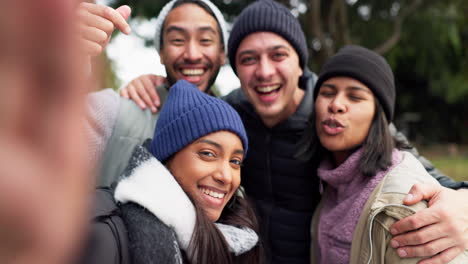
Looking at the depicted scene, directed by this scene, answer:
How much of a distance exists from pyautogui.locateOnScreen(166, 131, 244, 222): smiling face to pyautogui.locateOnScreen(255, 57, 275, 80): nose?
799mm

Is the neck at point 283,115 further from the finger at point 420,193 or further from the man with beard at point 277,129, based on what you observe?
the finger at point 420,193

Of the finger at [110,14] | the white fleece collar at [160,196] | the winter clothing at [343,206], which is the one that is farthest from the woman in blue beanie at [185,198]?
the finger at [110,14]

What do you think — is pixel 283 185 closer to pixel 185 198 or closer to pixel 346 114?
pixel 346 114

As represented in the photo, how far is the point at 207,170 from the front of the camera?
202 centimetres

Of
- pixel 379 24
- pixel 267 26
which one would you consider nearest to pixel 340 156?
pixel 267 26

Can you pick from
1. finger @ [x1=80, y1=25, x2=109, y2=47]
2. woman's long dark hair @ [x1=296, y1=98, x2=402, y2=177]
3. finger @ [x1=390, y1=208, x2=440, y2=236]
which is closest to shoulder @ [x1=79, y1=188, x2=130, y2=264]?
finger @ [x1=80, y1=25, x2=109, y2=47]

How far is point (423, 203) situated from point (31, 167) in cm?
196

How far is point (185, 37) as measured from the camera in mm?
2850

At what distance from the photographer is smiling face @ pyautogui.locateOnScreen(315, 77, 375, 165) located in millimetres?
2293

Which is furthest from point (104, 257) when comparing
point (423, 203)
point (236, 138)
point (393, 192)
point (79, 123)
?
point (423, 203)

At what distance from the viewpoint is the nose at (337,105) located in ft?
7.48

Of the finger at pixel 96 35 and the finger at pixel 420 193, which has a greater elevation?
the finger at pixel 96 35

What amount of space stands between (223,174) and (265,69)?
101 centimetres

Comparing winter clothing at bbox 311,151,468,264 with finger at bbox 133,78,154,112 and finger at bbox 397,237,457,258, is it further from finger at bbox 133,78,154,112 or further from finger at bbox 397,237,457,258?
finger at bbox 133,78,154,112
